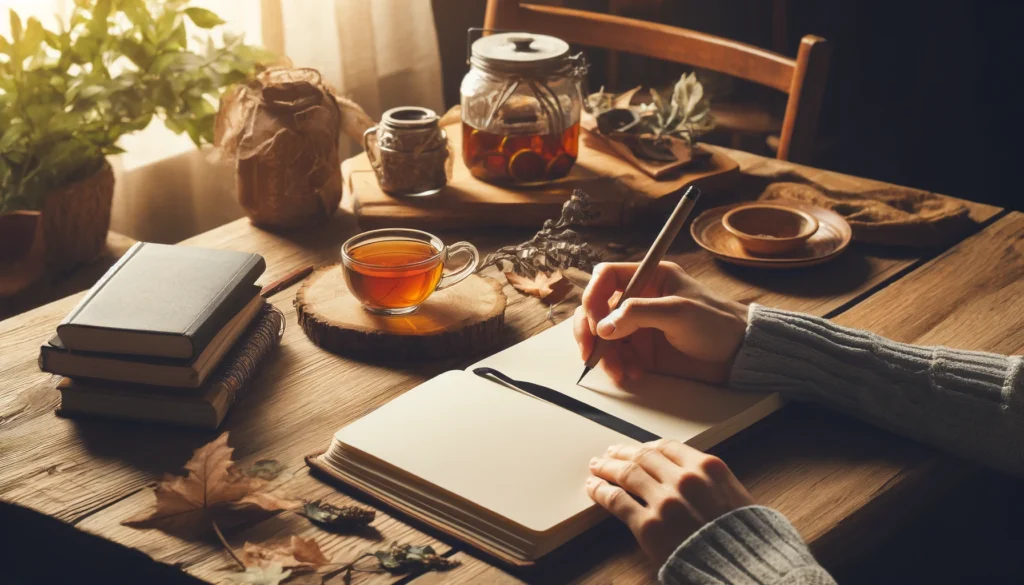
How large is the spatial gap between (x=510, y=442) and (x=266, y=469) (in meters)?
0.24

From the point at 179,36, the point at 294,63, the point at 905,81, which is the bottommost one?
the point at 905,81

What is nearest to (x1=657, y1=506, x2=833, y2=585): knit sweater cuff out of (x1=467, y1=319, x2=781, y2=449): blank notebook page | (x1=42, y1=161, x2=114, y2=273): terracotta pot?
(x1=467, y1=319, x2=781, y2=449): blank notebook page

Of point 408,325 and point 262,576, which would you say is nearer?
point 262,576

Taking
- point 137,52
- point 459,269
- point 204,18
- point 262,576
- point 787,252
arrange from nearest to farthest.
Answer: point 262,576
point 459,269
point 787,252
point 137,52
point 204,18

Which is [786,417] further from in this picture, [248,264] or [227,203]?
[227,203]

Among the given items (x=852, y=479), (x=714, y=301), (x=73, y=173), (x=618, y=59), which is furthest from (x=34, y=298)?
(x=618, y=59)

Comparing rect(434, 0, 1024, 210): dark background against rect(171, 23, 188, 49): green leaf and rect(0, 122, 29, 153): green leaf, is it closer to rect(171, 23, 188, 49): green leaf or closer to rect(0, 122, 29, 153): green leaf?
rect(171, 23, 188, 49): green leaf

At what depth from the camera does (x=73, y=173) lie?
1.73m

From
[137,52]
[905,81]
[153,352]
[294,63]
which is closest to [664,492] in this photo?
[153,352]

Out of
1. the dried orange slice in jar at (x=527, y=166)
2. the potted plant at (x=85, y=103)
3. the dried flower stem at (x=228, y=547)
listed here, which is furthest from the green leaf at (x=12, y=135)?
the dried flower stem at (x=228, y=547)

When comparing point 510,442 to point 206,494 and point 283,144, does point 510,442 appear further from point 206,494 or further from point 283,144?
point 283,144

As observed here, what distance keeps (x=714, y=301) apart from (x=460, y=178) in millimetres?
604

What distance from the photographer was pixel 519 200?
1523 mm

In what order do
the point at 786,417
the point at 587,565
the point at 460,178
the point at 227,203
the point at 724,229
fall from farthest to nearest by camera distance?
the point at 227,203 < the point at 460,178 < the point at 724,229 < the point at 786,417 < the point at 587,565
